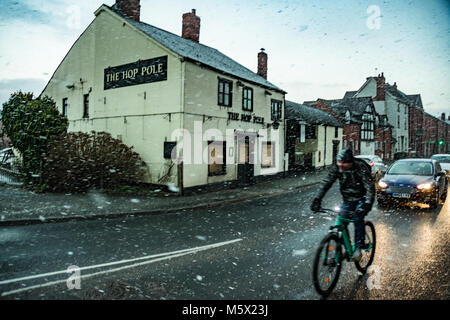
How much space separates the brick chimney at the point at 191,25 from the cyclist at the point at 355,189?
58.8ft

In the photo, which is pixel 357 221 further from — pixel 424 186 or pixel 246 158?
pixel 246 158

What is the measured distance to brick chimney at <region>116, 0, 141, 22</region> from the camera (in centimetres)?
1708

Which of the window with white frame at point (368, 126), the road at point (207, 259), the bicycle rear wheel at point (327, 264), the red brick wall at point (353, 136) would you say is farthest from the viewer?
the window with white frame at point (368, 126)

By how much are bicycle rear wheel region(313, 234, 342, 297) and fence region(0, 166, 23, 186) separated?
1432cm

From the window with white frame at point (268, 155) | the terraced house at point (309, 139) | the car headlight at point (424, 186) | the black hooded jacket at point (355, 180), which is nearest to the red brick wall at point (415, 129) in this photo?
the terraced house at point (309, 139)

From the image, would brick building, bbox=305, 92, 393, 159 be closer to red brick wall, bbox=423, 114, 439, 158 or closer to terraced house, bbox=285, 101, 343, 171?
terraced house, bbox=285, 101, 343, 171

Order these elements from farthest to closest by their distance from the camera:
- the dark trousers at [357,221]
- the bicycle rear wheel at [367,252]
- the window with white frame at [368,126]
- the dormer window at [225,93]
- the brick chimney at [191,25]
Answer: the window with white frame at [368,126], the brick chimney at [191,25], the dormer window at [225,93], the bicycle rear wheel at [367,252], the dark trousers at [357,221]

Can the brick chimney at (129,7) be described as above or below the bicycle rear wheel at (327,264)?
above

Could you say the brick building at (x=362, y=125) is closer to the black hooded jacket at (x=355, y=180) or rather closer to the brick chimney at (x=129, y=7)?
the brick chimney at (x=129, y=7)

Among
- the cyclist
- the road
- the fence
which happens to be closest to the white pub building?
the fence

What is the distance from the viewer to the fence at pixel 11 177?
14.1 meters

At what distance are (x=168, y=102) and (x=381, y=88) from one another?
1666 inches
